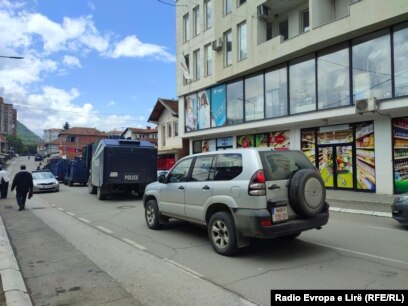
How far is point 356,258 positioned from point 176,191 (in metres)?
3.77

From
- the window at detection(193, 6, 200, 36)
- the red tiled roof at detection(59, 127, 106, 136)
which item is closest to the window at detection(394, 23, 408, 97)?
the window at detection(193, 6, 200, 36)

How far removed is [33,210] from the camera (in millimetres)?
13617

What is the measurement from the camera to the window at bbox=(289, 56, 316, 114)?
18156mm

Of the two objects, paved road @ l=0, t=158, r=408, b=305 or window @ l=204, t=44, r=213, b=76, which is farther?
window @ l=204, t=44, r=213, b=76

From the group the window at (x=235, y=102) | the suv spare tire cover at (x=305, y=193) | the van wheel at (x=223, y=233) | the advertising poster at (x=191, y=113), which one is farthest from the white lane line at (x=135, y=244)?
the advertising poster at (x=191, y=113)

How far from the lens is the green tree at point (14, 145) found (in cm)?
12575

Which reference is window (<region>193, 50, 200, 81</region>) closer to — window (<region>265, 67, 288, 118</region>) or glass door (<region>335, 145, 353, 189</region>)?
window (<region>265, 67, 288, 118</region>)

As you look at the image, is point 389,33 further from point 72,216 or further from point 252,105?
point 72,216

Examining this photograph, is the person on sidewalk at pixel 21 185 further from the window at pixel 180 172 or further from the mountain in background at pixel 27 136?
the mountain in background at pixel 27 136

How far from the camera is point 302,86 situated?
61.3 feet

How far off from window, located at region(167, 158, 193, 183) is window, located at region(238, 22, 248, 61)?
50.0ft

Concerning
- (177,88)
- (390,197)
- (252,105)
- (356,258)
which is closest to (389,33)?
(390,197)

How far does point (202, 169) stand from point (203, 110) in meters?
19.4

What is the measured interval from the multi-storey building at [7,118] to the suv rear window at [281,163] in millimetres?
114813
